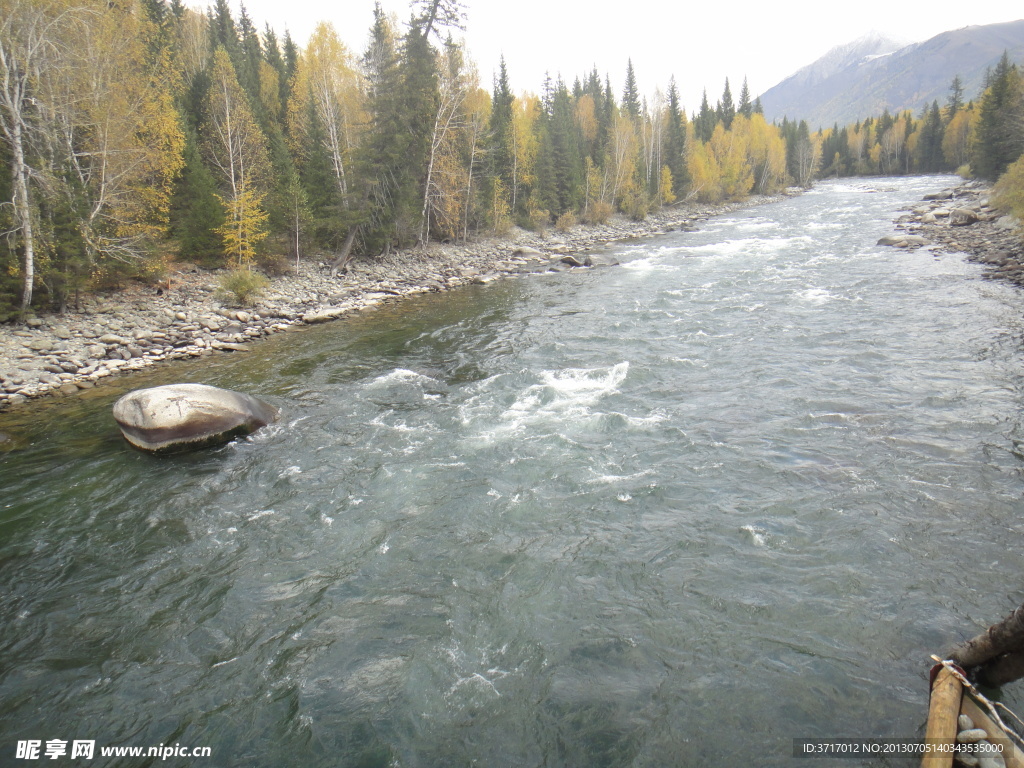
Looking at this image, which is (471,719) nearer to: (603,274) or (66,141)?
(66,141)

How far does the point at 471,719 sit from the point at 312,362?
13261mm

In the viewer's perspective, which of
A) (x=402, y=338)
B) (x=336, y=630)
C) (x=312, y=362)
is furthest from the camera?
(x=402, y=338)

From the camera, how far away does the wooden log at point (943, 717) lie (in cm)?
387

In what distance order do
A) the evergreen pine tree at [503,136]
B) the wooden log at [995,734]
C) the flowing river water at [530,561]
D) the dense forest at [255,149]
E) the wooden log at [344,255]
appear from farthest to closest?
the evergreen pine tree at [503,136], the wooden log at [344,255], the dense forest at [255,149], the flowing river water at [530,561], the wooden log at [995,734]

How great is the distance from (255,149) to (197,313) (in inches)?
413

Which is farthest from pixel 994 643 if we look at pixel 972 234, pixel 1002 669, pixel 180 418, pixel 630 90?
pixel 630 90

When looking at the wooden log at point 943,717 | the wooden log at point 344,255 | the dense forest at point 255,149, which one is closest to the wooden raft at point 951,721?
the wooden log at point 943,717

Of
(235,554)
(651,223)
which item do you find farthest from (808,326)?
(651,223)

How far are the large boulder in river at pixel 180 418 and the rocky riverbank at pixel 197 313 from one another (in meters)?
5.50

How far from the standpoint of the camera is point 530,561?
7.15 meters

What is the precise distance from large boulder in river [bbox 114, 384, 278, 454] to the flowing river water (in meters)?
0.49

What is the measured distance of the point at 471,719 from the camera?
199 inches

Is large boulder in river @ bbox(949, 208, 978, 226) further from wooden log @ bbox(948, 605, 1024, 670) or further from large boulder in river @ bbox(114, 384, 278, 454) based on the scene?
large boulder in river @ bbox(114, 384, 278, 454)

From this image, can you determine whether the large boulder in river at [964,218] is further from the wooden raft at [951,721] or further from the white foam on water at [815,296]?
the wooden raft at [951,721]
